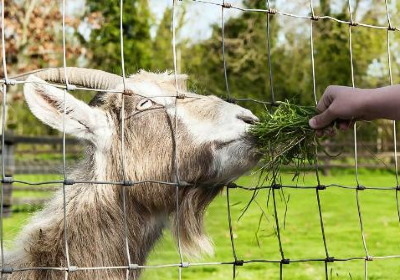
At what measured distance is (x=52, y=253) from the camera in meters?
3.05

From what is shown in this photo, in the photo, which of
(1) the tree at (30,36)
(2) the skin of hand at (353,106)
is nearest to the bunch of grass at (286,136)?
(2) the skin of hand at (353,106)

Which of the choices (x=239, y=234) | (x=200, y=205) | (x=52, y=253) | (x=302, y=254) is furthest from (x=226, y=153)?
(x=239, y=234)

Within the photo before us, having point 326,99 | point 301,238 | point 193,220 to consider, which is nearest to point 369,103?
point 326,99

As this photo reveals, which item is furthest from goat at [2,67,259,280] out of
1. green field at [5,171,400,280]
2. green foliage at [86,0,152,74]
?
green foliage at [86,0,152,74]

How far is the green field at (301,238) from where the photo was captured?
6352 mm

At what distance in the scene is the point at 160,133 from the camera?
127 inches

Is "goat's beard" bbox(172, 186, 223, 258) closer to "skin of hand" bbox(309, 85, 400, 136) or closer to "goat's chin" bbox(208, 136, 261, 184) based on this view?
"goat's chin" bbox(208, 136, 261, 184)

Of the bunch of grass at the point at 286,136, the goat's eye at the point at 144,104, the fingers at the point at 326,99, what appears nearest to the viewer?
the fingers at the point at 326,99

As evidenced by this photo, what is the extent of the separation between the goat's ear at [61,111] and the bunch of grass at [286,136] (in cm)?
73

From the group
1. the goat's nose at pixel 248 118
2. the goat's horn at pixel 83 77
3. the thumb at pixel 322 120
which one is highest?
the goat's horn at pixel 83 77

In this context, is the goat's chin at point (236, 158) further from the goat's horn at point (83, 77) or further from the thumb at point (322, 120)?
the goat's horn at point (83, 77)

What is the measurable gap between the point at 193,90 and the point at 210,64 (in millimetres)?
23586

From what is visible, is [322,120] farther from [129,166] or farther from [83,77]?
[83,77]

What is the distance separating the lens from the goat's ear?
298 cm
